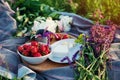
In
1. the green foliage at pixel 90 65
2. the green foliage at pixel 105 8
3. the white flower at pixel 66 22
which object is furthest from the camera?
the green foliage at pixel 105 8

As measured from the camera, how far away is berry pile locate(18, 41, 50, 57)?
2693 mm

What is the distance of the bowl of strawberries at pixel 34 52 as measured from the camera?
2.68 metres

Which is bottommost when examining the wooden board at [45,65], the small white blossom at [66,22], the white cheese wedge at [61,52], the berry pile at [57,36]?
the wooden board at [45,65]

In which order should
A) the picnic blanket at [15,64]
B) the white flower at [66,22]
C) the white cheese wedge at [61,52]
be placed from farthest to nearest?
the white flower at [66,22] → the white cheese wedge at [61,52] → the picnic blanket at [15,64]

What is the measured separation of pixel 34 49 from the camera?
269 cm

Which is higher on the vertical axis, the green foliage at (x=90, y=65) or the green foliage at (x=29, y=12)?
the green foliage at (x=29, y=12)

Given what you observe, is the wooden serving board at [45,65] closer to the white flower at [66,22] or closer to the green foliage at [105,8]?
the white flower at [66,22]

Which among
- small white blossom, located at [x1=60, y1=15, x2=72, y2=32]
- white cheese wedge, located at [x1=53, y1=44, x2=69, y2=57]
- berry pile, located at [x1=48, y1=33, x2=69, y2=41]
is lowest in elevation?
white cheese wedge, located at [x1=53, y1=44, x2=69, y2=57]

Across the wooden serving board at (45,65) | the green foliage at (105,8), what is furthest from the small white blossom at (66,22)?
the wooden serving board at (45,65)

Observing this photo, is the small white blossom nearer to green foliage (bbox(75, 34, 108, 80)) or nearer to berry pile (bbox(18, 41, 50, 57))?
berry pile (bbox(18, 41, 50, 57))

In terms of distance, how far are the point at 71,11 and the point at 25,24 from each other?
57cm

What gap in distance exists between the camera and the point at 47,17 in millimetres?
3334

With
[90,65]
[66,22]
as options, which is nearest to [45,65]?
[90,65]

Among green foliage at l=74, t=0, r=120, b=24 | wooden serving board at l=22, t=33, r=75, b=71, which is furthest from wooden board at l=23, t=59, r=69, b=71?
green foliage at l=74, t=0, r=120, b=24
